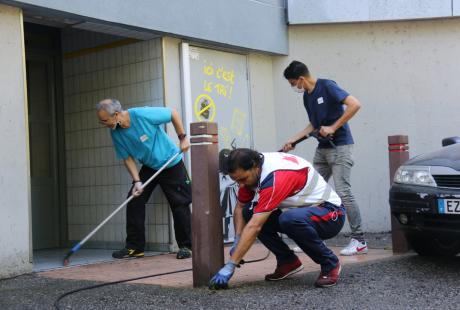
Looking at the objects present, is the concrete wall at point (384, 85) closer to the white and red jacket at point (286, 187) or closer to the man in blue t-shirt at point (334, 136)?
the man in blue t-shirt at point (334, 136)

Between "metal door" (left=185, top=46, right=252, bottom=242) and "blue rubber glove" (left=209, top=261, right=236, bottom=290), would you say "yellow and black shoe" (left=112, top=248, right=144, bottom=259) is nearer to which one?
"metal door" (left=185, top=46, right=252, bottom=242)

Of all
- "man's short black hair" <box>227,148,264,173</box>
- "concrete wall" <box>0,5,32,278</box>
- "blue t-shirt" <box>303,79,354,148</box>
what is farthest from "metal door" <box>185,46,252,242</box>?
"man's short black hair" <box>227,148,264,173</box>

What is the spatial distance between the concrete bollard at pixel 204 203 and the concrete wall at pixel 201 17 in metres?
2.06

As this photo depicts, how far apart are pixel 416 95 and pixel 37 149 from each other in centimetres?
483

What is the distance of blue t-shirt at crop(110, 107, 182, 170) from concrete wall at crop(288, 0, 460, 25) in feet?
9.49

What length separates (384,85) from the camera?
339 inches

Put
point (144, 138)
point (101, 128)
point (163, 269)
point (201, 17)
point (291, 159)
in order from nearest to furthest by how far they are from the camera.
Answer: point (291, 159) → point (163, 269) → point (144, 138) → point (201, 17) → point (101, 128)

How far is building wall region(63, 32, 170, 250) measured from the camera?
7336 millimetres

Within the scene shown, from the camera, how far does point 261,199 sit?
179 inches

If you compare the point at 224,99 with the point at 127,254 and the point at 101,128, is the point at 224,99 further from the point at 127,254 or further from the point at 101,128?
the point at 127,254

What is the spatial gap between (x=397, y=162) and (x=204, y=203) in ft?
7.95

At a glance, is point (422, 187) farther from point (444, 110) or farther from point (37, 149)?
point (37, 149)

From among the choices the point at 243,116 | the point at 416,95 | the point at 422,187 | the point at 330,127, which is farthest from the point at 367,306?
the point at 416,95

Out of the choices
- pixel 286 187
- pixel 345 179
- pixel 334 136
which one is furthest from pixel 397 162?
pixel 286 187
